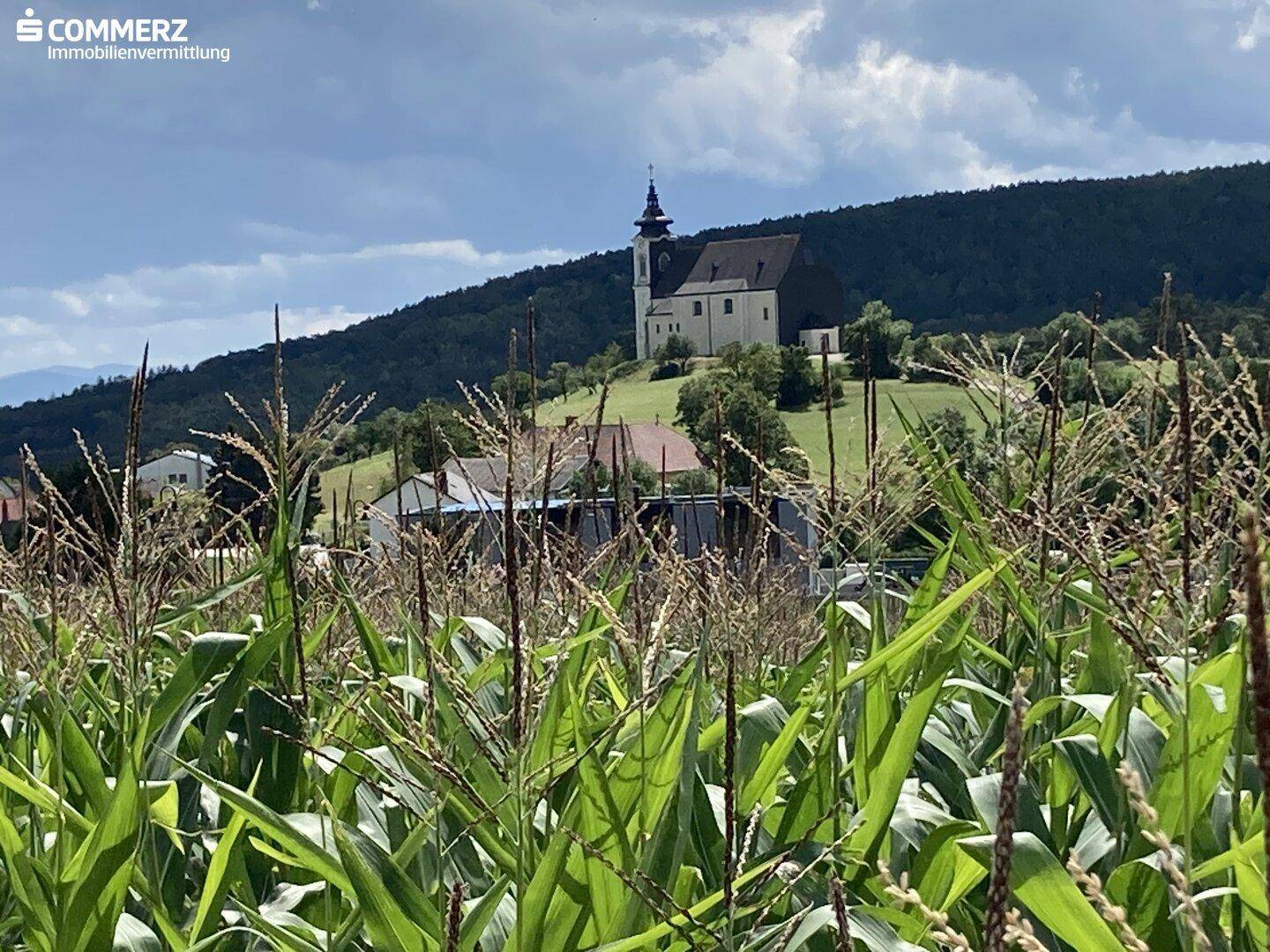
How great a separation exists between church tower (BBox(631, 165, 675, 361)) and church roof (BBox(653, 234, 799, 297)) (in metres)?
1.13

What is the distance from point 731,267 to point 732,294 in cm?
408

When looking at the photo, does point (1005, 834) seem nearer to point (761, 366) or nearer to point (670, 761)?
point (670, 761)

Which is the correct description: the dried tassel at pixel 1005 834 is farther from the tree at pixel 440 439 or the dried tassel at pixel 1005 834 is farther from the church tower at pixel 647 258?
the church tower at pixel 647 258

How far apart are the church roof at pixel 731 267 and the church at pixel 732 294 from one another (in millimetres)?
86

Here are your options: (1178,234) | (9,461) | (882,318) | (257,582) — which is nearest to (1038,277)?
(1178,234)

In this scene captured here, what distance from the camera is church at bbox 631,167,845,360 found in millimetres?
133000

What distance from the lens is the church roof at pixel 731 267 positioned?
134 meters

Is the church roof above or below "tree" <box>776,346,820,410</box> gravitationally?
above

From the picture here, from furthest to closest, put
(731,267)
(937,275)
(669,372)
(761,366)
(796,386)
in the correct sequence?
(937,275) < (731,267) < (669,372) < (796,386) < (761,366)

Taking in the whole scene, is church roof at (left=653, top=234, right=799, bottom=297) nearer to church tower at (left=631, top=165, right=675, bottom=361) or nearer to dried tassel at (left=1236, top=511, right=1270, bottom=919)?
church tower at (left=631, top=165, right=675, bottom=361)

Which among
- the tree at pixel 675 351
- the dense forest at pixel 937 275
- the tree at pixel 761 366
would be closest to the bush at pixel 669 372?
the tree at pixel 675 351

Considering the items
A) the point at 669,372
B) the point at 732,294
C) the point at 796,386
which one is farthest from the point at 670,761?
the point at 732,294

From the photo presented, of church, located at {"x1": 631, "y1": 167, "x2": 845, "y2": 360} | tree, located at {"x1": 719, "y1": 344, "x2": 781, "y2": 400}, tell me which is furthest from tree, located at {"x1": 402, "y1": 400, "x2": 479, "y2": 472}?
church, located at {"x1": 631, "y1": 167, "x2": 845, "y2": 360}

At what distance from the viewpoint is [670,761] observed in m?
1.72
